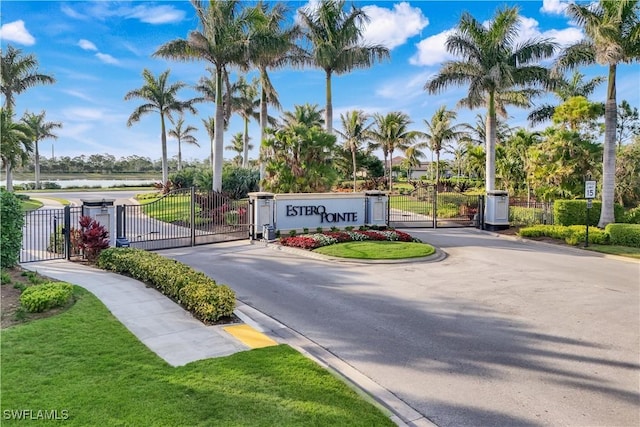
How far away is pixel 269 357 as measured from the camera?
610 cm

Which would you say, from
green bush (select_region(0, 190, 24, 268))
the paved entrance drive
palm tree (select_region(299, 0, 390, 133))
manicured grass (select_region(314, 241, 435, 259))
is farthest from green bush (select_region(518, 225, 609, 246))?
green bush (select_region(0, 190, 24, 268))

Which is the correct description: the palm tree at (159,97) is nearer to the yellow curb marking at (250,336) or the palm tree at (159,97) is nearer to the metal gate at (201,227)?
the metal gate at (201,227)

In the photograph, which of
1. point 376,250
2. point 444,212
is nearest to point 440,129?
point 444,212

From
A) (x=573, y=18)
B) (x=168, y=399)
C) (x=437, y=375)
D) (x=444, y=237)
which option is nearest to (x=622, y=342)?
(x=437, y=375)

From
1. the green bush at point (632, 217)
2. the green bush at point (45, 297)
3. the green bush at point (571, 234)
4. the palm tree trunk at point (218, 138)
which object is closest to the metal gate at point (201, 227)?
the palm tree trunk at point (218, 138)

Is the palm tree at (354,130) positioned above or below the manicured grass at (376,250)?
above

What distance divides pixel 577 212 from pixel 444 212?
845 centimetres

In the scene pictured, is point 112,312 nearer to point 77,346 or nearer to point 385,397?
point 77,346

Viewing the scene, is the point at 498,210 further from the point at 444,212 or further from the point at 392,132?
the point at 392,132

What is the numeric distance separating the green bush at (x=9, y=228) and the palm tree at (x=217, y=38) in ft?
48.9

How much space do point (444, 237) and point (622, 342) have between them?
13.2 metres

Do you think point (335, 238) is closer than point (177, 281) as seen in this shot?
No

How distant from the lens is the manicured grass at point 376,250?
14719 mm

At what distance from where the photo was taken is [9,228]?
998 cm
